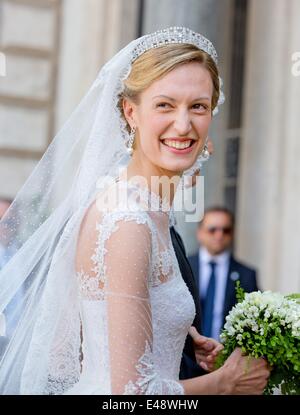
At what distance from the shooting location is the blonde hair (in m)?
2.87

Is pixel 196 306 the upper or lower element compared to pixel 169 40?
lower

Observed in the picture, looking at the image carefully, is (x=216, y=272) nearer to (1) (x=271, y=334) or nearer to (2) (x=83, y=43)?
(2) (x=83, y=43)

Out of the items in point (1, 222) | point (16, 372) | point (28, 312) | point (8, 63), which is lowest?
point (16, 372)

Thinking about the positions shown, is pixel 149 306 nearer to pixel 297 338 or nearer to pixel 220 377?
pixel 220 377

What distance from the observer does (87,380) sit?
287 centimetres

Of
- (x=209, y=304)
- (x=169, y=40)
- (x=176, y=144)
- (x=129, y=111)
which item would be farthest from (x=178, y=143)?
(x=209, y=304)

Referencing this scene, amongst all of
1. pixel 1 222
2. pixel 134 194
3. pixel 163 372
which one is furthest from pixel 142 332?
pixel 1 222

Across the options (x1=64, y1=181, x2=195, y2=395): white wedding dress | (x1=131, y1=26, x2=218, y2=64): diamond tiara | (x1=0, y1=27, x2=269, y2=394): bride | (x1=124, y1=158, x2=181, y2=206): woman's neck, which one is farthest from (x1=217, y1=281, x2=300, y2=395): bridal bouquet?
(x1=131, y1=26, x2=218, y2=64): diamond tiara

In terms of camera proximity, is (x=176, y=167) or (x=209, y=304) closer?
(x=176, y=167)

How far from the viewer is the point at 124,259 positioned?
2627 mm

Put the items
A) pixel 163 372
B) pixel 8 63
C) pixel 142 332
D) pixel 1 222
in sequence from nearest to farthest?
pixel 142 332 → pixel 163 372 → pixel 1 222 → pixel 8 63

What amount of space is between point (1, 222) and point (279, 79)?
6660mm

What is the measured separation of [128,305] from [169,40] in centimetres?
88

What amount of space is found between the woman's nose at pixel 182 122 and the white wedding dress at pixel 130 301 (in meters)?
0.22
